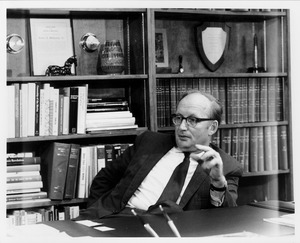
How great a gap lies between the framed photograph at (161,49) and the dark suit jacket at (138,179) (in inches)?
28.4

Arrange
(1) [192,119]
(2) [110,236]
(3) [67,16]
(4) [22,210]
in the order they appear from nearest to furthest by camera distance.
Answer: (2) [110,236] < (1) [192,119] < (4) [22,210] < (3) [67,16]

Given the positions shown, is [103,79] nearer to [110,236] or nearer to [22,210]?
[22,210]

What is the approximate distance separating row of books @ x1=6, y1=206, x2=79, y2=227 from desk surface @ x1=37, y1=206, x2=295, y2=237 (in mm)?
1118

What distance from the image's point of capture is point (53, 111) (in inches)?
120

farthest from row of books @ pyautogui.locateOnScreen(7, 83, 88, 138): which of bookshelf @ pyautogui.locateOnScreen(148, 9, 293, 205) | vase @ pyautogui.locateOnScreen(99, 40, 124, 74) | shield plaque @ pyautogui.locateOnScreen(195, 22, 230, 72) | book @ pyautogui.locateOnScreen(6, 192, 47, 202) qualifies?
shield plaque @ pyautogui.locateOnScreen(195, 22, 230, 72)

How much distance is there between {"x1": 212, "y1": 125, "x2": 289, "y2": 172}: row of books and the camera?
354cm

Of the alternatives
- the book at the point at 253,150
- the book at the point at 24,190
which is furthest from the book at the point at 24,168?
the book at the point at 253,150

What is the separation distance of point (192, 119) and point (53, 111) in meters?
0.80

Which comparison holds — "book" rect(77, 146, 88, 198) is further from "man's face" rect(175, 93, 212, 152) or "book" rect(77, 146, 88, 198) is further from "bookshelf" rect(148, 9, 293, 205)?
"man's face" rect(175, 93, 212, 152)

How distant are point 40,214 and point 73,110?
2.04 ft

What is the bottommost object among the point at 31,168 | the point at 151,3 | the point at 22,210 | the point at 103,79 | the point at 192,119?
the point at 22,210

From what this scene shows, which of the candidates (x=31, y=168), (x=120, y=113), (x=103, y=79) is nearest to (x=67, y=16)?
(x=103, y=79)

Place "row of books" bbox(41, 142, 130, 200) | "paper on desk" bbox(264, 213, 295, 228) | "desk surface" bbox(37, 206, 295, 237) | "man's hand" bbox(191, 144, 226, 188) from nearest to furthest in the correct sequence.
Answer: "desk surface" bbox(37, 206, 295, 237)
"paper on desk" bbox(264, 213, 295, 228)
"man's hand" bbox(191, 144, 226, 188)
"row of books" bbox(41, 142, 130, 200)

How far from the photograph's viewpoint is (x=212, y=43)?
3652 millimetres
